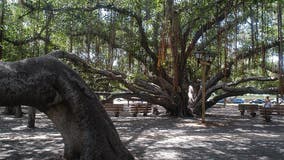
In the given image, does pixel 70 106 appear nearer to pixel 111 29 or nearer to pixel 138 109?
pixel 111 29

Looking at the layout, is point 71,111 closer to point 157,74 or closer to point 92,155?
point 92,155

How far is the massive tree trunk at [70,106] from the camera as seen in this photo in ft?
19.2

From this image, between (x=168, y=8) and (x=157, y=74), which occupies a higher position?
(x=168, y=8)

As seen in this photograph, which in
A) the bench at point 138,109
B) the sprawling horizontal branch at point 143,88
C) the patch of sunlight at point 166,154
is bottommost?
the patch of sunlight at point 166,154

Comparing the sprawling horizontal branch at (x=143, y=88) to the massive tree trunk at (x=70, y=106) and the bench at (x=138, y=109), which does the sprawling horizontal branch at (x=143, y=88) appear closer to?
the bench at (x=138, y=109)

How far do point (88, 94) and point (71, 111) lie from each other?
1.37 feet

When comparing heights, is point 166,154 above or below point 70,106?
below

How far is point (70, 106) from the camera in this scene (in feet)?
21.1

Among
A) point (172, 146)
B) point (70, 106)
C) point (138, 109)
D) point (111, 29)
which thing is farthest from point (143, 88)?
point (70, 106)

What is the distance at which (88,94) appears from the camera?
21.6ft

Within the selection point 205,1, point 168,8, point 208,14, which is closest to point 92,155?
point 168,8

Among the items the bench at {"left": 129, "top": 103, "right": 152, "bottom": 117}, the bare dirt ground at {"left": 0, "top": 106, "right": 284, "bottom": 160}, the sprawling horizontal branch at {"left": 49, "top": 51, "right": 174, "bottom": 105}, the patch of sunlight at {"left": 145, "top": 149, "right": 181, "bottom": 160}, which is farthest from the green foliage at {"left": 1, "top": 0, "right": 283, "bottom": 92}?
the patch of sunlight at {"left": 145, "top": 149, "right": 181, "bottom": 160}

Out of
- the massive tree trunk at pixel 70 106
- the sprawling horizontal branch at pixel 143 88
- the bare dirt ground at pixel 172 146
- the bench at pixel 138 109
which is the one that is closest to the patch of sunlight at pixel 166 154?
the bare dirt ground at pixel 172 146

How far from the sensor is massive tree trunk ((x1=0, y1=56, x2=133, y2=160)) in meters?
5.85
